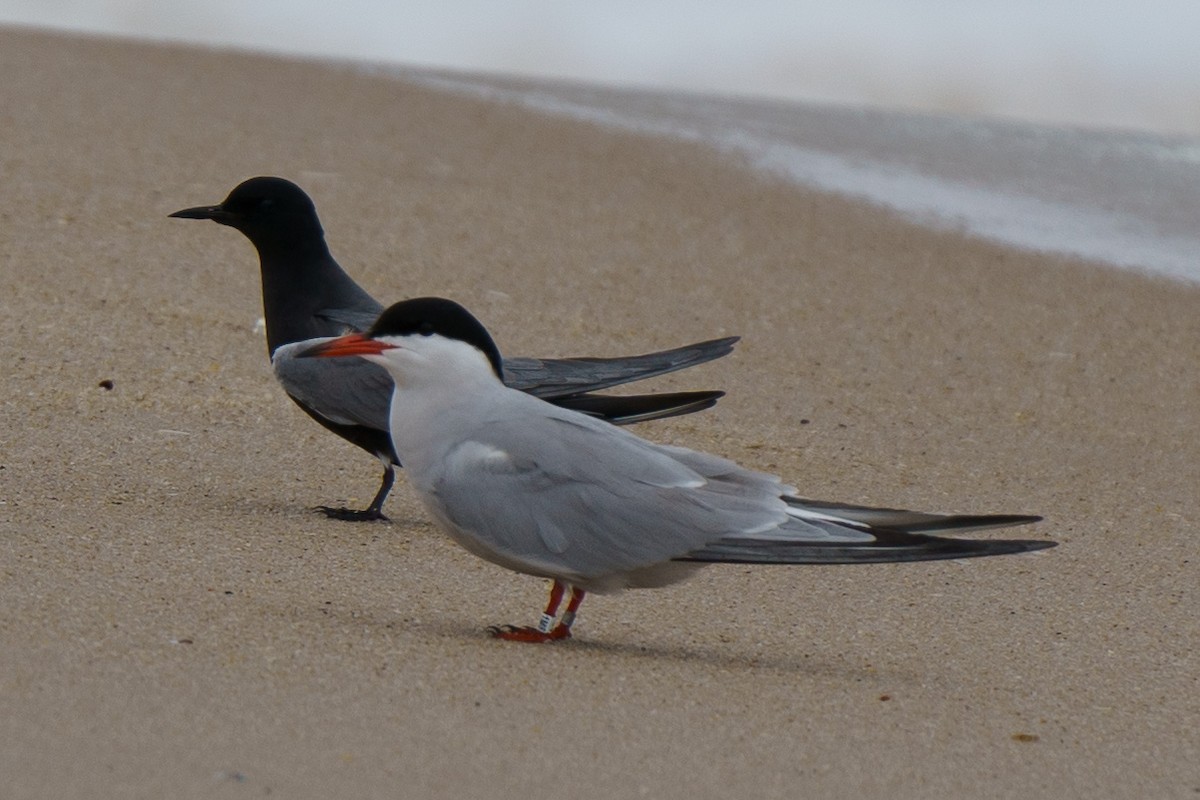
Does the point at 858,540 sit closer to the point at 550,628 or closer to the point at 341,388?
the point at 550,628

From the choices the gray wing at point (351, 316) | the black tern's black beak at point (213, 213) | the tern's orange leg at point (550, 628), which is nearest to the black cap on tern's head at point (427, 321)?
the tern's orange leg at point (550, 628)

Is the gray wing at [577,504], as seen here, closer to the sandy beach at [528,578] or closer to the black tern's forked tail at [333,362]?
the sandy beach at [528,578]

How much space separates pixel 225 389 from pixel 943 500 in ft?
7.38

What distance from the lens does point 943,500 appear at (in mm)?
5242

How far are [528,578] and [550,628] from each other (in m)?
0.65

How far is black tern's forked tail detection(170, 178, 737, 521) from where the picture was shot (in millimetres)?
4820

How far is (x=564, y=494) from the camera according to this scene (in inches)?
142

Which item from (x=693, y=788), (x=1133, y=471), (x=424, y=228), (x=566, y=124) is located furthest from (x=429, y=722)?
(x=566, y=124)

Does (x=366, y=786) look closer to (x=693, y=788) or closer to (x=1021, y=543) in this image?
(x=693, y=788)

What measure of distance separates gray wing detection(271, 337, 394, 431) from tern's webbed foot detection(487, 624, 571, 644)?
50.1 inches

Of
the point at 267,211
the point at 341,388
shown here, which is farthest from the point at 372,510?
the point at 267,211

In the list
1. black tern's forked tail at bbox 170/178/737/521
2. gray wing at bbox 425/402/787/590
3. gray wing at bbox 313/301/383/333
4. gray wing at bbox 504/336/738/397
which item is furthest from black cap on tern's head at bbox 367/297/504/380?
gray wing at bbox 313/301/383/333

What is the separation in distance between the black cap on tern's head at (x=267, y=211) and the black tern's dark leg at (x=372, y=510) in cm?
79

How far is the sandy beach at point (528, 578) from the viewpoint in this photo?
3.02 metres
